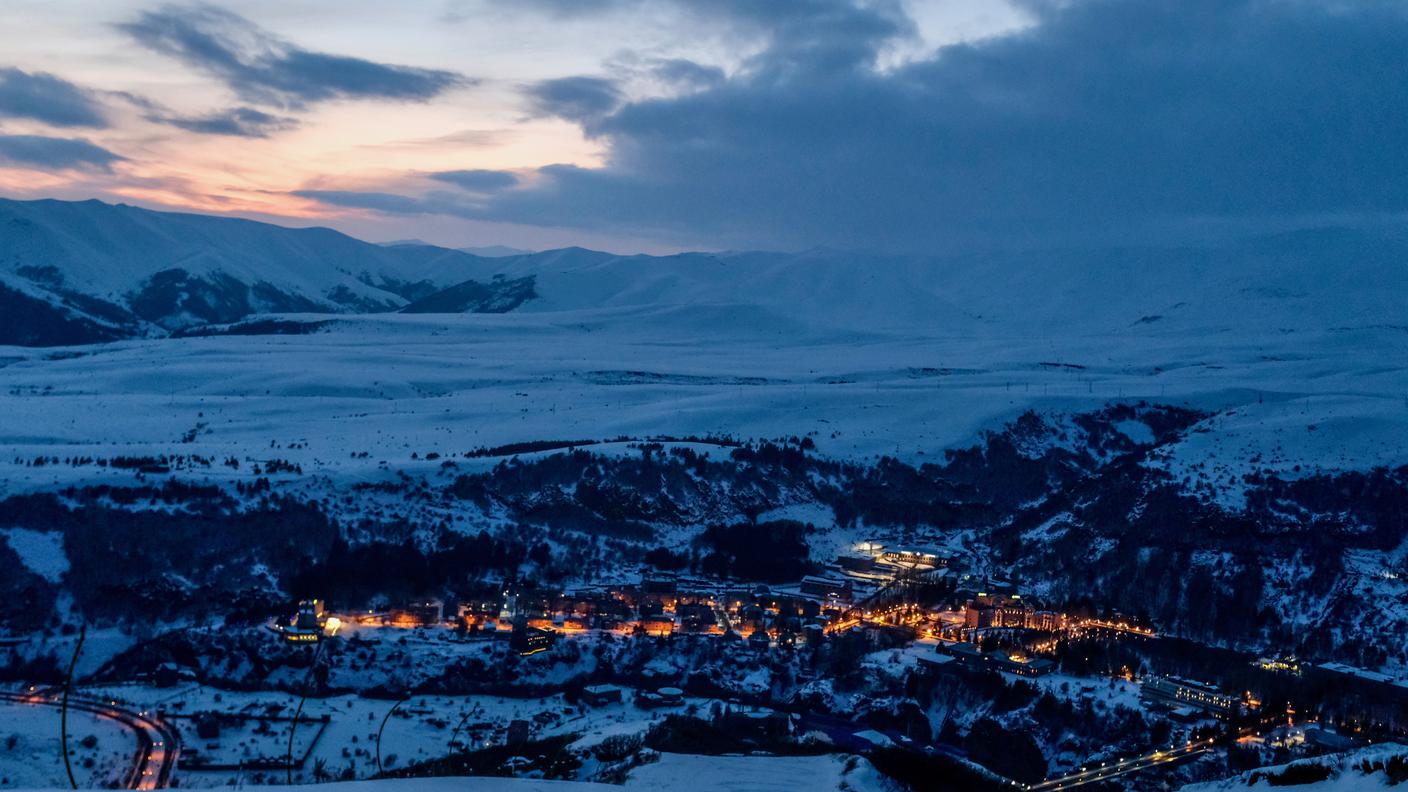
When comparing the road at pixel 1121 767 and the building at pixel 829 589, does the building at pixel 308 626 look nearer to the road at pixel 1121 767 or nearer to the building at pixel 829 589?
the building at pixel 829 589

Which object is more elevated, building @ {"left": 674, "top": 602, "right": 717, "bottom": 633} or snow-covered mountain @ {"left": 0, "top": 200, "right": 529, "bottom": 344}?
snow-covered mountain @ {"left": 0, "top": 200, "right": 529, "bottom": 344}

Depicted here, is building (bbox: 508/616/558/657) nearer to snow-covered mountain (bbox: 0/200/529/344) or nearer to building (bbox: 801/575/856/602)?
building (bbox: 801/575/856/602)

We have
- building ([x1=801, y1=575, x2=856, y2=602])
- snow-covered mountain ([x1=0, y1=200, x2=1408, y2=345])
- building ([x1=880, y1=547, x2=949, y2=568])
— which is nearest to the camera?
building ([x1=801, y1=575, x2=856, y2=602])

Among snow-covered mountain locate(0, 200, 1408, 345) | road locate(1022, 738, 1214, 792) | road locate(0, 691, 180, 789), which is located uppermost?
snow-covered mountain locate(0, 200, 1408, 345)

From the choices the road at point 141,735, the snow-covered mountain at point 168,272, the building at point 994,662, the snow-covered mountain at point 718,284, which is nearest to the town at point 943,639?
the building at point 994,662

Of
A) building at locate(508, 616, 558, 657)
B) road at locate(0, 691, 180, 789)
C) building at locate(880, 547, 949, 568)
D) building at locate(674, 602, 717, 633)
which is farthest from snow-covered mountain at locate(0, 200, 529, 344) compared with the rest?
road at locate(0, 691, 180, 789)

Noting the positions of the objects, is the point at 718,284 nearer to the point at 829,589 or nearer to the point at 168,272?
the point at 168,272
